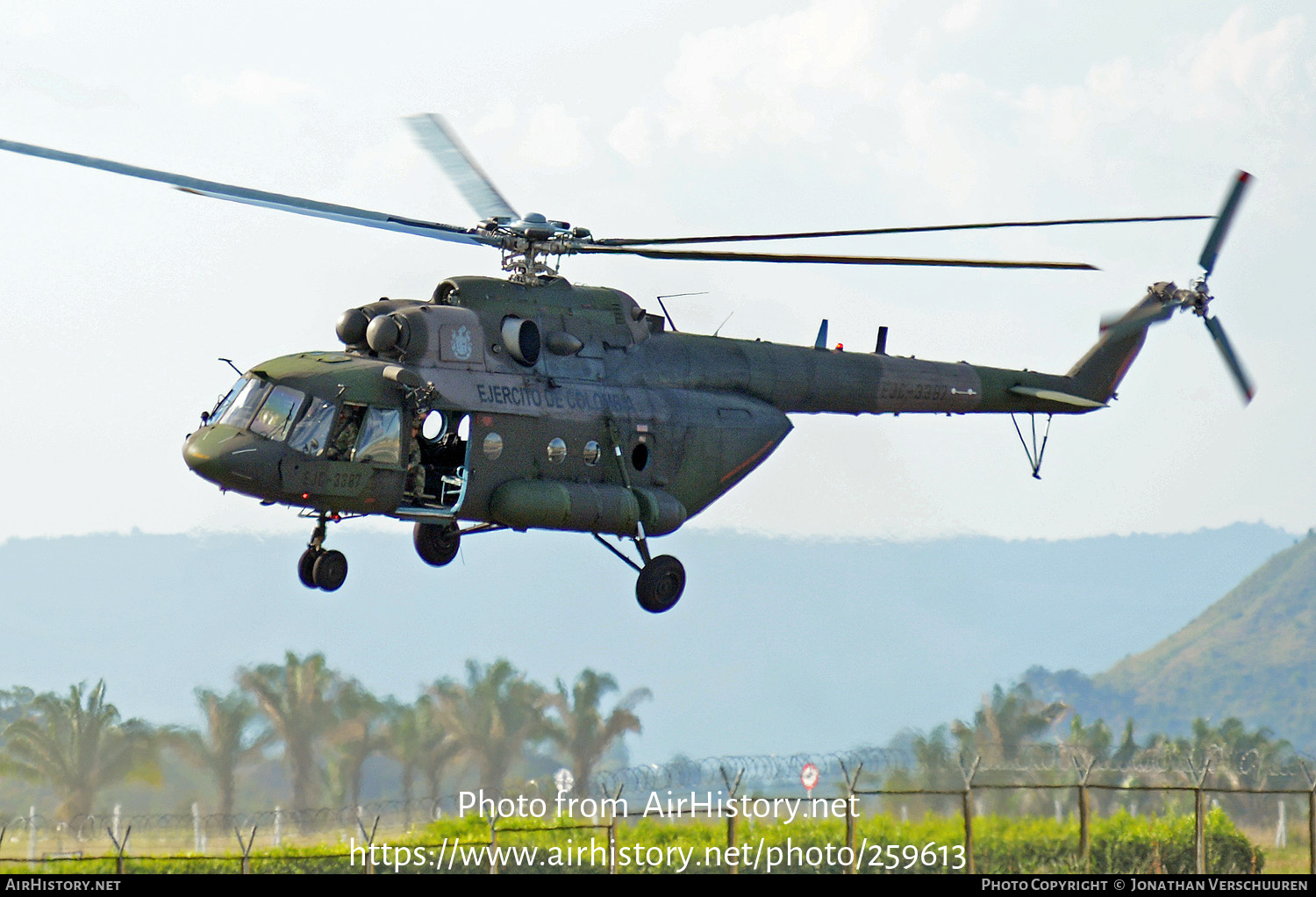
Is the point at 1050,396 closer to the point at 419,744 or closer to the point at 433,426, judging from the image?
the point at 433,426

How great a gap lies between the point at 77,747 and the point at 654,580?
546 inches

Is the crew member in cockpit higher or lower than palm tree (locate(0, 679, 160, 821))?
higher

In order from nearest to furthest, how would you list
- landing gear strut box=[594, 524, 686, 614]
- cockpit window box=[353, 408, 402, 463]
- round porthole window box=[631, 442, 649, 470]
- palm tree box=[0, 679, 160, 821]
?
cockpit window box=[353, 408, 402, 463] < round porthole window box=[631, 442, 649, 470] < landing gear strut box=[594, 524, 686, 614] < palm tree box=[0, 679, 160, 821]

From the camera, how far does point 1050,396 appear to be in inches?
912

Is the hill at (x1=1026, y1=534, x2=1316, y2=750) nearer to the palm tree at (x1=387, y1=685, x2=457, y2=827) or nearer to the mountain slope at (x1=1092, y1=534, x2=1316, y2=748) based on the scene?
the mountain slope at (x1=1092, y1=534, x2=1316, y2=748)

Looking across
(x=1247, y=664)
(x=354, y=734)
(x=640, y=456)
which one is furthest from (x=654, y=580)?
(x=1247, y=664)

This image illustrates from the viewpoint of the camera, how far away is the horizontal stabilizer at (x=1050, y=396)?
23.0 metres

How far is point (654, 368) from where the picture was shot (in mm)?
19234

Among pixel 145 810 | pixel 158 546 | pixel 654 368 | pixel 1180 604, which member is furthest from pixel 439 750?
pixel 1180 604

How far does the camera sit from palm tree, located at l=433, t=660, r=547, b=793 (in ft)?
85.1

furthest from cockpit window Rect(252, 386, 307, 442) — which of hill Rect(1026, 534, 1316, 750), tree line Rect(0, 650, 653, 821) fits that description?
hill Rect(1026, 534, 1316, 750)

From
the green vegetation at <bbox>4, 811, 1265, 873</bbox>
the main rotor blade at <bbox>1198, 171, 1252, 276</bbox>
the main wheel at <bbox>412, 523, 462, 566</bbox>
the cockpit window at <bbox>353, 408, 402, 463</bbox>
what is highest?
the main rotor blade at <bbox>1198, 171, 1252, 276</bbox>

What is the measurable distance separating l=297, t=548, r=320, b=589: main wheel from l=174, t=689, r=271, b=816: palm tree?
9.90 metres
